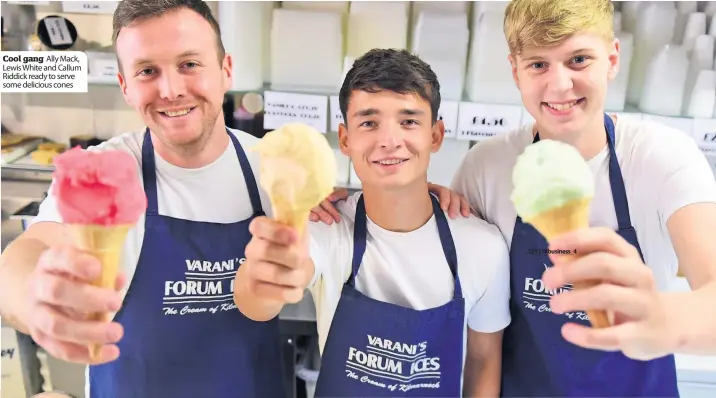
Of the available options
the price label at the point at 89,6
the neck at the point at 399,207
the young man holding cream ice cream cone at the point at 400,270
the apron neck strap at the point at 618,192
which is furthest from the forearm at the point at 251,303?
the price label at the point at 89,6

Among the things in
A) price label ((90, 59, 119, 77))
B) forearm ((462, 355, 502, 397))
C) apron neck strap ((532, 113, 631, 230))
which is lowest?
forearm ((462, 355, 502, 397))

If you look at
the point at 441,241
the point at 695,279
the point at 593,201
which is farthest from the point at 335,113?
the point at 695,279

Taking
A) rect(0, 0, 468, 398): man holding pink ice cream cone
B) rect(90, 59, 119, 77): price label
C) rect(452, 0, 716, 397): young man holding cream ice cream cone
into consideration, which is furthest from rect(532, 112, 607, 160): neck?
rect(90, 59, 119, 77): price label

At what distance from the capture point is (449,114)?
1.66 meters

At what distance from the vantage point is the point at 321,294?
137cm

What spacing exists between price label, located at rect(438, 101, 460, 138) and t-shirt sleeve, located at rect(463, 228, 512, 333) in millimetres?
430

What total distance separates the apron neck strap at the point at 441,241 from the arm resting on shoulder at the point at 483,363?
0.52 feet

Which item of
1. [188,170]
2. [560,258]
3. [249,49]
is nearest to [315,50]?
[249,49]

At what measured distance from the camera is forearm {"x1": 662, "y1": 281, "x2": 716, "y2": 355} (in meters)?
0.93

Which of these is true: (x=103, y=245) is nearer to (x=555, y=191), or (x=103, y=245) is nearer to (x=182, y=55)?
(x=182, y=55)

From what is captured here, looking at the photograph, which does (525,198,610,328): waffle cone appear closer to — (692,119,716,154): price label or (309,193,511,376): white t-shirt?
(309,193,511,376): white t-shirt

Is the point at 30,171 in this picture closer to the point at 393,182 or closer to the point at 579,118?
Result: the point at 393,182

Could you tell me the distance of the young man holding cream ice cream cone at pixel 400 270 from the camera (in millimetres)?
1282

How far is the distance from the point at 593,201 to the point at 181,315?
104 cm
